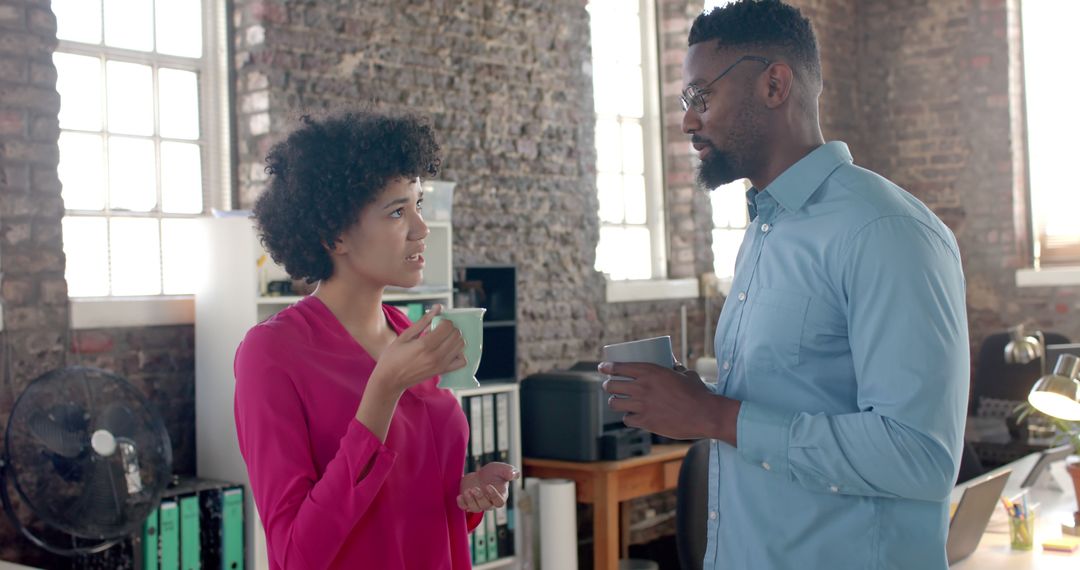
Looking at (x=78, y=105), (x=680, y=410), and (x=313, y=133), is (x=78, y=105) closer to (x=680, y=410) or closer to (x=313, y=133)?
(x=313, y=133)

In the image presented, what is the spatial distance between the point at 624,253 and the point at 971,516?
3.63 meters

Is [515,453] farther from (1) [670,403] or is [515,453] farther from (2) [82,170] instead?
(1) [670,403]

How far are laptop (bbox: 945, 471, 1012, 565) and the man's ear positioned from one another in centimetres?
128

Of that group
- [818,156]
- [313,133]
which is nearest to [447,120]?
[313,133]

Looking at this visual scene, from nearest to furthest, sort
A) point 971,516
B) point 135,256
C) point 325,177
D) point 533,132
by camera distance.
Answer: point 325,177 → point 971,516 → point 135,256 → point 533,132

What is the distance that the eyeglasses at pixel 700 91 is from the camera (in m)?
1.72

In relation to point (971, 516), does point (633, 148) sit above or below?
above

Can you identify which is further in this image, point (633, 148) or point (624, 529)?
point (633, 148)

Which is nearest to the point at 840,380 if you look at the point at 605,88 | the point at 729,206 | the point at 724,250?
the point at 605,88

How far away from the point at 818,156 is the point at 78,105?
122 inches

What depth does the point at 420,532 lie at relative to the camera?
1804 millimetres

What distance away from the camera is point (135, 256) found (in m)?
4.07

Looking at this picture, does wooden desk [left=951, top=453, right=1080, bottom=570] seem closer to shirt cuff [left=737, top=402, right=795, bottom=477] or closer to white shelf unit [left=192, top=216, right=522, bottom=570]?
shirt cuff [left=737, top=402, right=795, bottom=477]

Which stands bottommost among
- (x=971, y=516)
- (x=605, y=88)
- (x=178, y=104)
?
(x=971, y=516)
